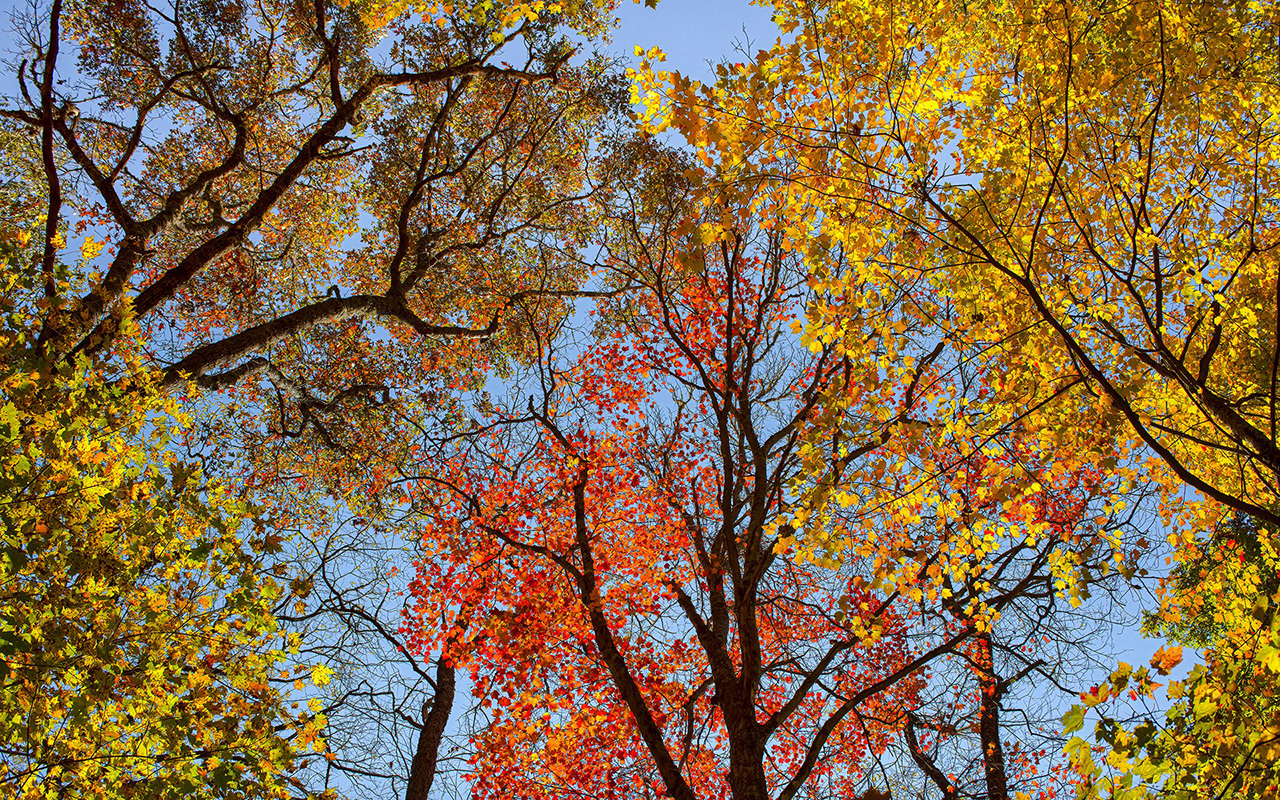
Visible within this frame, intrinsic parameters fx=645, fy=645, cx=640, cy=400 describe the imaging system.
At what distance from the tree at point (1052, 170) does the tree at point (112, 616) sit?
14.2ft

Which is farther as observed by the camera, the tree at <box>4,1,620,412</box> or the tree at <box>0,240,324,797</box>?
the tree at <box>4,1,620,412</box>

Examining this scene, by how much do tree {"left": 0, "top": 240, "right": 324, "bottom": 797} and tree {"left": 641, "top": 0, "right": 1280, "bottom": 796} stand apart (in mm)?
4324

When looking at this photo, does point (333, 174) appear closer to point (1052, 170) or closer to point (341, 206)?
point (341, 206)

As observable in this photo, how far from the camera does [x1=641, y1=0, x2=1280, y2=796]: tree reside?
13.8 feet

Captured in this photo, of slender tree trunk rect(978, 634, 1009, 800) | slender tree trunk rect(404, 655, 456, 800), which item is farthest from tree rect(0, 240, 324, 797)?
slender tree trunk rect(978, 634, 1009, 800)

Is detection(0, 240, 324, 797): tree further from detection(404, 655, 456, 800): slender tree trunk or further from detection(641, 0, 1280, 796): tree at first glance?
detection(404, 655, 456, 800): slender tree trunk

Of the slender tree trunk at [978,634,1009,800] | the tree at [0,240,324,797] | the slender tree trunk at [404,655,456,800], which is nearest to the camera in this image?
the tree at [0,240,324,797]

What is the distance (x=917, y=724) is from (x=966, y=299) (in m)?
8.82

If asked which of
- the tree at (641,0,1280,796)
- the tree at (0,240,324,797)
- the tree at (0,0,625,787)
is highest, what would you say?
the tree at (0,0,625,787)

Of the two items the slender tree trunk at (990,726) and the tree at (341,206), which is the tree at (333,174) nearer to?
the tree at (341,206)

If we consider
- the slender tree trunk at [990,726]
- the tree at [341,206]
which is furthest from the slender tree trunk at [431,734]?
the slender tree trunk at [990,726]

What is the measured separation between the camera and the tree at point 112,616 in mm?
3672

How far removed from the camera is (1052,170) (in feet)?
13.7

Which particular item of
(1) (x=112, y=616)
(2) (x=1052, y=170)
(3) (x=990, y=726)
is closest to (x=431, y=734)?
(1) (x=112, y=616)
